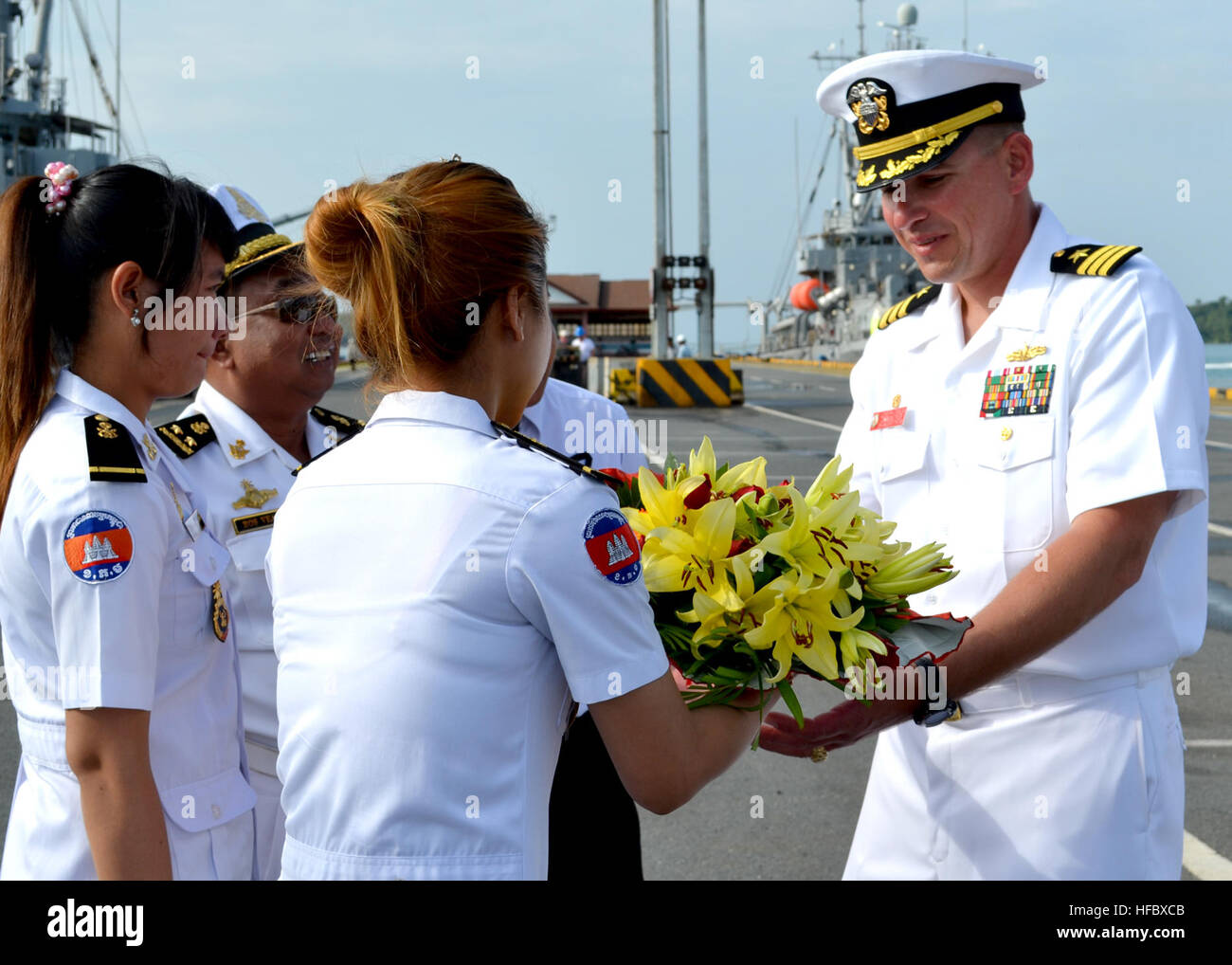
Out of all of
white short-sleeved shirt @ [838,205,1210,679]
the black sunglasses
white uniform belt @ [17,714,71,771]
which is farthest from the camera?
the black sunglasses

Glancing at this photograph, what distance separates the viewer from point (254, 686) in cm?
279

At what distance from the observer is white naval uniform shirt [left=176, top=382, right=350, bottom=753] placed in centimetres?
279

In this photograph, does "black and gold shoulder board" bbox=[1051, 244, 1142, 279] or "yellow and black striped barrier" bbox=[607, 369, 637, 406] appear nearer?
"black and gold shoulder board" bbox=[1051, 244, 1142, 279]

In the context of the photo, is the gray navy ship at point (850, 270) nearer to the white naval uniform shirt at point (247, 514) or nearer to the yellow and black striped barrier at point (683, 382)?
the yellow and black striped barrier at point (683, 382)

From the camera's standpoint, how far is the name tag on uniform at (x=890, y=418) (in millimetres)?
2891

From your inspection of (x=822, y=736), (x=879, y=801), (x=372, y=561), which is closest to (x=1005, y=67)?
(x=822, y=736)

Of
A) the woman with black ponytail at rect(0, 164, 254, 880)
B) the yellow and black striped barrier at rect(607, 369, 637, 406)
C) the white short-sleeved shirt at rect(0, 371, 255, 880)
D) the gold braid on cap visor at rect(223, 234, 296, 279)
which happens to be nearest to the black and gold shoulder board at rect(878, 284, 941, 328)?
the gold braid on cap visor at rect(223, 234, 296, 279)

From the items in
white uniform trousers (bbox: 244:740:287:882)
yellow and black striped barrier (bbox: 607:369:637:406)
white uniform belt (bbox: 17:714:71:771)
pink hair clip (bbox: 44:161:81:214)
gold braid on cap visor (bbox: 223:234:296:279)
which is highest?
pink hair clip (bbox: 44:161:81:214)

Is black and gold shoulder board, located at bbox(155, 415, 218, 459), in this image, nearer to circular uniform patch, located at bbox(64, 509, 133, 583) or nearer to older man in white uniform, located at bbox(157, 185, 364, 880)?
older man in white uniform, located at bbox(157, 185, 364, 880)

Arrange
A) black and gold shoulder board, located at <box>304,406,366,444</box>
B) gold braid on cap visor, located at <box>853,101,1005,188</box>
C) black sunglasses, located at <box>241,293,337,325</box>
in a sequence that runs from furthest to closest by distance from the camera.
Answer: black and gold shoulder board, located at <box>304,406,366,444</box> < black sunglasses, located at <box>241,293,337,325</box> < gold braid on cap visor, located at <box>853,101,1005,188</box>
